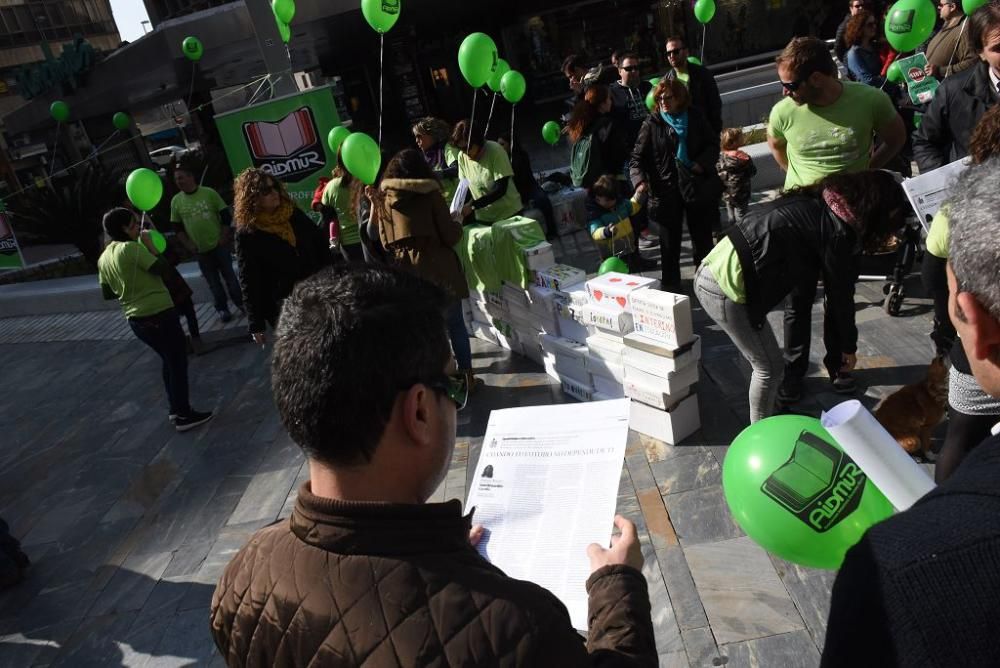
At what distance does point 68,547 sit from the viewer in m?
4.21

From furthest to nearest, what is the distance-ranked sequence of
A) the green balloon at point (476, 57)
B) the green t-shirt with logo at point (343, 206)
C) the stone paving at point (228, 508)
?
1. the green t-shirt with logo at point (343, 206)
2. the green balloon at point (476, 57)
3. the stone paving at point (228, 508)

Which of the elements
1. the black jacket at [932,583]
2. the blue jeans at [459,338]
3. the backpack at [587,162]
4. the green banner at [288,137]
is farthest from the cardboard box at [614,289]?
the green banner at [288,137]

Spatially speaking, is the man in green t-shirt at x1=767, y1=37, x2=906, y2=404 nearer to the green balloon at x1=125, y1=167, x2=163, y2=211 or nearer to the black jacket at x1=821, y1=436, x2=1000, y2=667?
the black jacket at x1=821, y1=436, x2=1000, y2=667

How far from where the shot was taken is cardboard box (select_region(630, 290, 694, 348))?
3.37 m

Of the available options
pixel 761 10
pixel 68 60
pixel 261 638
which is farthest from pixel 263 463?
pixel 761 10

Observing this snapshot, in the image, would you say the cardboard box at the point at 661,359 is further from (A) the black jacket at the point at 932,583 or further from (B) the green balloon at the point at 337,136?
(B) the green balloon at the point at 337,136

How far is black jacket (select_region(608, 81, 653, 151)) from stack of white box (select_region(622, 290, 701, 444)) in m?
2.90

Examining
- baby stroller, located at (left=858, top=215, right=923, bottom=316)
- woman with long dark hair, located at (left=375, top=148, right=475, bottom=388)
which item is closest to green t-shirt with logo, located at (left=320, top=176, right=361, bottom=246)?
woman with long dark hair, located at (left=375, top=148, right=475, bottom=388)

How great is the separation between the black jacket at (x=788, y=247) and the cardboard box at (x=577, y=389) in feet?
4.63

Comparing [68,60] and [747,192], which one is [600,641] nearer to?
[747,192]

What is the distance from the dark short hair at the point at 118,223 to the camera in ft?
16.0

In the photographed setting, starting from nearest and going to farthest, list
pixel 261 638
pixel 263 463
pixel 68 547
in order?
pixel 261 638 → pixel 68 547 → pixel 263 463

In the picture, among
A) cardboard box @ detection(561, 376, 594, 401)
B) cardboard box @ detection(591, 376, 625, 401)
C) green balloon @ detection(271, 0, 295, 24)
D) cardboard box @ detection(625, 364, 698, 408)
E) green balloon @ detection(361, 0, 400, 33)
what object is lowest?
cardboard box @ detection(561, 376, 594, 401)

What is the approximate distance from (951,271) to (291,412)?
1012mm
